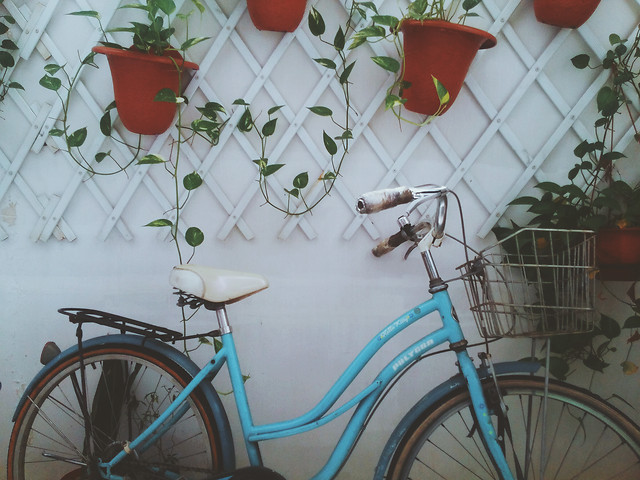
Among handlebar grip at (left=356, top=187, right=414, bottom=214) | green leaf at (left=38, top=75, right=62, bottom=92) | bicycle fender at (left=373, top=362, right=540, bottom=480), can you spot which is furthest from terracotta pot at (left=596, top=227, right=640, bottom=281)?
green leaf at (left=38, top=75, right=62, bottom=92)

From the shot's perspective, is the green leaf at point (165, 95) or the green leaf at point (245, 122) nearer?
the green leaf at point (165, 95)

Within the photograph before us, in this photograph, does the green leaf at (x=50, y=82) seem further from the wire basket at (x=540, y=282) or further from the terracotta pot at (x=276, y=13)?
the wire basket at (x=540, y=282)

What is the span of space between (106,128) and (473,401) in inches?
45.5

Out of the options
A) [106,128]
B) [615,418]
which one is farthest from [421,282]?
[106,128]

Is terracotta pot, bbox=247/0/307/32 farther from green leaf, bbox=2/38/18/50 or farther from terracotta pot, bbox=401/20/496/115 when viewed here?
green leaf, bbox=2/38/18/50

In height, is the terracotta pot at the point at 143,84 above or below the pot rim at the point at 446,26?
below

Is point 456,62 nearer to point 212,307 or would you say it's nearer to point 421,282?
point 421,282

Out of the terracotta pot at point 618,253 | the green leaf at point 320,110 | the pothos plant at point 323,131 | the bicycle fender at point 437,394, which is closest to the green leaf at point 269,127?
the pothos plant at point 323,131

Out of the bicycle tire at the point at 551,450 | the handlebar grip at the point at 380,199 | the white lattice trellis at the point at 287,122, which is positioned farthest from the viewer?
the bicycle tire at the point at 551,450

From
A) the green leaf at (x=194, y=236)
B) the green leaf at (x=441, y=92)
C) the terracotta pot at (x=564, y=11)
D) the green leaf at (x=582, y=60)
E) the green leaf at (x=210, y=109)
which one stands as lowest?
the green leaf at (x=194, y=236)

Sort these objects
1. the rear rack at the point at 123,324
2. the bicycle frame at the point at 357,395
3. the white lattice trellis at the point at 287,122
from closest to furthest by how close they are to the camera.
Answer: the bicycle frame at the point at 357,395 < the rear rack at the point at 123,324 < the white lattice trellis at the point at 287,122

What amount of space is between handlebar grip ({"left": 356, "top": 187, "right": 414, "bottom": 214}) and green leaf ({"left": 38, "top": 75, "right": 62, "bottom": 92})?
35.8 inches

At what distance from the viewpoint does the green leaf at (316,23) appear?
1.38 m

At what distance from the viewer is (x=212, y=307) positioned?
126 cm
